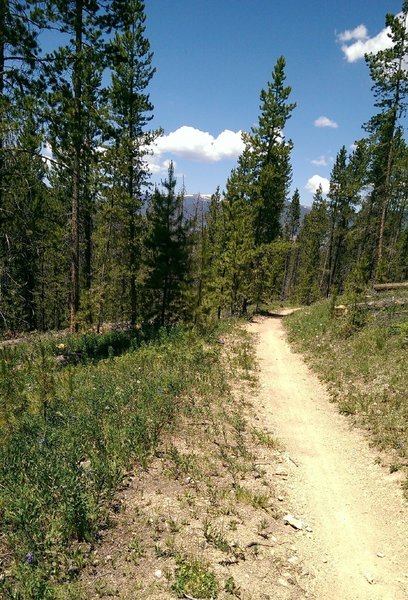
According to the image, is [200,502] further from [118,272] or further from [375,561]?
[118,272]

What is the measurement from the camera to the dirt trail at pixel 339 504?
521cm

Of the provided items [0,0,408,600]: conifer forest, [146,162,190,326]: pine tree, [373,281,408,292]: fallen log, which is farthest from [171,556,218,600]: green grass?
[373,281,408,292]: fallen log

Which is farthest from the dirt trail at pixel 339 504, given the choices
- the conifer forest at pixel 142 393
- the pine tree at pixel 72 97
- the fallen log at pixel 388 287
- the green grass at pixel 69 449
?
the fallen log at pixel 388 287

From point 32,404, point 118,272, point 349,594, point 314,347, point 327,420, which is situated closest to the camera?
point 349,594

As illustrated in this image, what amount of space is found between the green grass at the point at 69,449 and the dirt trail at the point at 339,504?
9.17 ft

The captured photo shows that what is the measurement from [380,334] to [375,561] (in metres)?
10.5

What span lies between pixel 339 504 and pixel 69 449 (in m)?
5.00

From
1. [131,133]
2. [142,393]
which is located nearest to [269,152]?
[131,133]

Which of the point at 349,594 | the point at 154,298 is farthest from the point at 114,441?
the point at 154,298

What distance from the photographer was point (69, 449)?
6.63 metres

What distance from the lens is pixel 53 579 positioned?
4461 millimetres

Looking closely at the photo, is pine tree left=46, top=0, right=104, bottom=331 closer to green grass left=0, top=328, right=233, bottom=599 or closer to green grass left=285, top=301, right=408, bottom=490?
green grass left=0, top=328, right=233, bottom=599

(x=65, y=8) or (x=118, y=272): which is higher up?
(x=65, y=8)

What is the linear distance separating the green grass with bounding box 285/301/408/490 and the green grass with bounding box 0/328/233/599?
4.10 m
